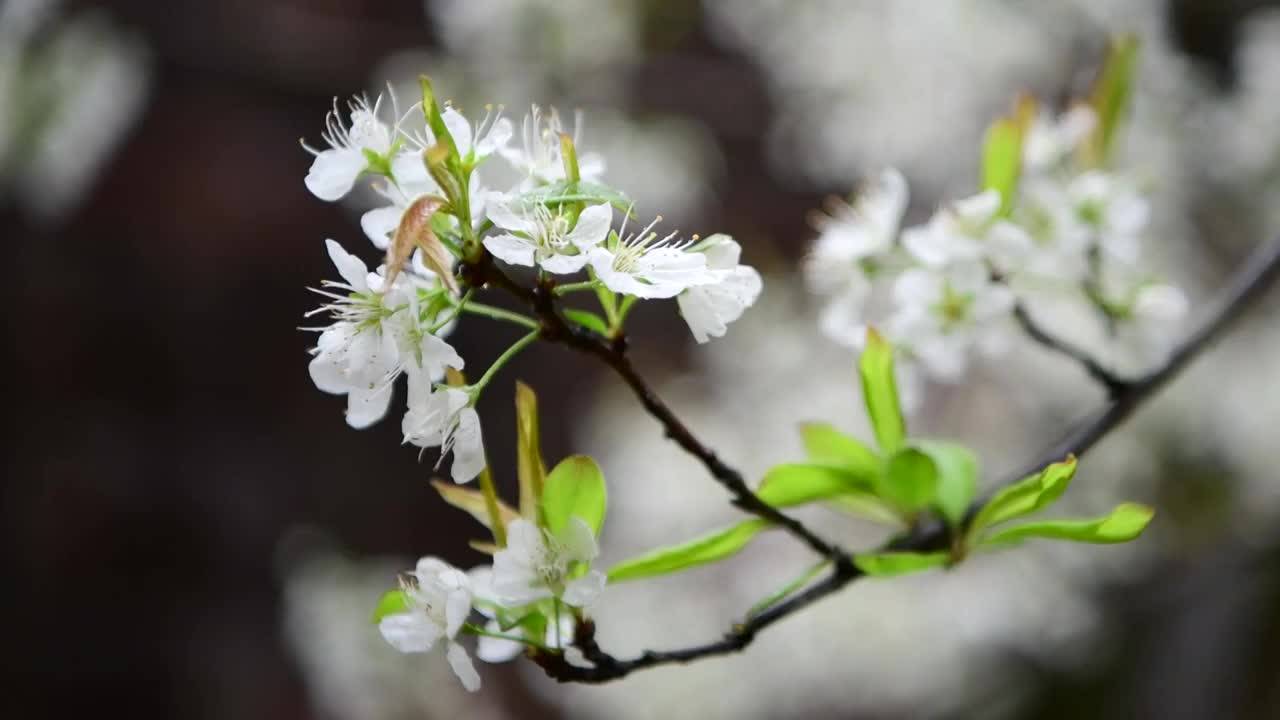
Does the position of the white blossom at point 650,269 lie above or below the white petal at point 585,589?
above

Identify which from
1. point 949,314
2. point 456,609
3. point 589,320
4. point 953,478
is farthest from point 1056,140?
point 456,609

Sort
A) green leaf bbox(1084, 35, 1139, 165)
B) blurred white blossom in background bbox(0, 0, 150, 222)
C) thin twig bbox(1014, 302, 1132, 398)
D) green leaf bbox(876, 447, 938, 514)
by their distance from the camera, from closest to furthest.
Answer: green leaf bbox(876, 447, 938, 514) → thin twig bbox(1014, 302, 1132, 398) → green leaf bbox(1084, 35, 1139, 165) → blurred white blossom in background bbox(0, 0, 150, 222)

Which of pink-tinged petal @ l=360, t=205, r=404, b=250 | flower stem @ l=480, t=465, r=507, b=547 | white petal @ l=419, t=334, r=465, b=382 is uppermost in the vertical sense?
pink-tinged petal @ l=360, t=205, r=404, b=250

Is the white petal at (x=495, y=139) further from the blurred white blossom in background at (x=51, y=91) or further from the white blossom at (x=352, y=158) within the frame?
the blurred white blossom in background at (x=51, y=91)

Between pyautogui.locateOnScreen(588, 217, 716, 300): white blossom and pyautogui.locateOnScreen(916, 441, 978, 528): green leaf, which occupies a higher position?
pyautogui.locateOnScreen(588, 217, 716, 300): white blossom

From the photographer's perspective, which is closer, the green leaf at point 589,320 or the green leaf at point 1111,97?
the green leaf at point 589,320

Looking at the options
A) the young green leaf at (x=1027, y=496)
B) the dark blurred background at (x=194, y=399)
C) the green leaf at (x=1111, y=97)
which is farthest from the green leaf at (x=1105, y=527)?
the dark blurred background at (x=194, y=399)

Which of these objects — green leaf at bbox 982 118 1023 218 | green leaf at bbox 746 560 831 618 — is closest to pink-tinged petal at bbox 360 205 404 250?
green leaf at bbox 746 560 831 618

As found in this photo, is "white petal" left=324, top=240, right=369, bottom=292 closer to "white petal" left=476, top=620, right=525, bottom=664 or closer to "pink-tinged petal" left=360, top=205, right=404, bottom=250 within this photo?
"pink-tinged petal" left=360, top=205, right=404, bottom=250
